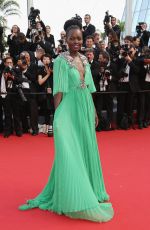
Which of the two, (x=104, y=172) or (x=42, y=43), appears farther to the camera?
(x=42, y=43)

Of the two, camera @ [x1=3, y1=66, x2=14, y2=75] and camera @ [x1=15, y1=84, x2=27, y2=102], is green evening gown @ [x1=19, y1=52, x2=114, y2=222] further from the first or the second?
camera @ [x1=3, y1=66, x2=14, y2=75]

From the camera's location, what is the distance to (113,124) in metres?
7.55

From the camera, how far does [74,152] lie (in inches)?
127

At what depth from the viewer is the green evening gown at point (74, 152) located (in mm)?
3147

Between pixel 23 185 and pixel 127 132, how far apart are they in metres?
3.28

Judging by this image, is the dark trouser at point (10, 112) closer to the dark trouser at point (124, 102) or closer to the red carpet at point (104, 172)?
the red carpet at point (104, 172)

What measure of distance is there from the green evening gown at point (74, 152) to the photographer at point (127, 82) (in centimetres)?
389

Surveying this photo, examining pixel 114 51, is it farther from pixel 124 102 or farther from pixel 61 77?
pixel 61 77

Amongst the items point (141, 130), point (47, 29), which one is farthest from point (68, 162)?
point (47, 29)

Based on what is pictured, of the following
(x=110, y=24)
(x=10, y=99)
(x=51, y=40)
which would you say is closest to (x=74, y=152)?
(x=10, y=99)

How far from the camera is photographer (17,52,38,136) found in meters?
6.88

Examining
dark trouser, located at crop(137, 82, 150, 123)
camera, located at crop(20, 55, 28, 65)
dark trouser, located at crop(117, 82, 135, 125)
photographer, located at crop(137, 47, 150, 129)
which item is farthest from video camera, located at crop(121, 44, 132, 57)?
camera, located at crop(20, 55, 28, 65)

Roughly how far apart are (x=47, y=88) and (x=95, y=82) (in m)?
0.95

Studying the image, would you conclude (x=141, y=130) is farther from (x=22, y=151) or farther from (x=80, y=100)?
(x=80, y=100)
